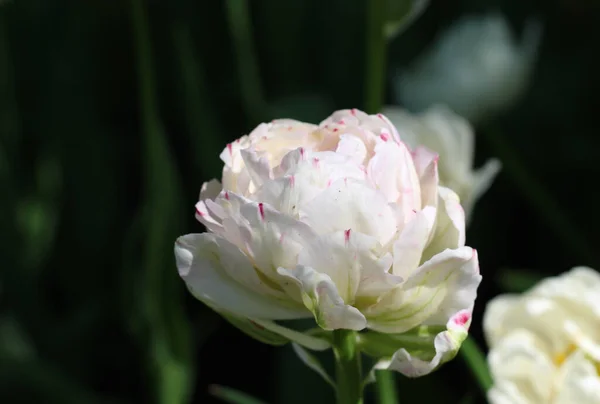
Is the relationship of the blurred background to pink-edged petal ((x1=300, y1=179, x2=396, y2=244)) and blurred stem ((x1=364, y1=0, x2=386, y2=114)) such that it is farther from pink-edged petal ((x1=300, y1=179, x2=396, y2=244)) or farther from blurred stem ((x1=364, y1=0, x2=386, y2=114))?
pink-edged petal ((x1=300, y1=179, x2=396, y2=244))

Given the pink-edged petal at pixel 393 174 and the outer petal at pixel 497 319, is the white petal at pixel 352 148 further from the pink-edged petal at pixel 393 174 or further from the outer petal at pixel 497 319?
the outer petal at pixel 497 319

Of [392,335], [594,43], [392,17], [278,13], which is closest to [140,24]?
[392,17]

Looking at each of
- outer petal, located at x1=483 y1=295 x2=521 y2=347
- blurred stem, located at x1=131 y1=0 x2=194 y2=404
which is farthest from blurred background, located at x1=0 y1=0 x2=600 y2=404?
outer petal, located at x1=483 y1=295 x2=521 y2=347

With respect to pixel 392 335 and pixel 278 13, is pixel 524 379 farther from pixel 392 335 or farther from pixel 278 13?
pixel 278 13

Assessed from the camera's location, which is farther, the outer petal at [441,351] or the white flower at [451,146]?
the white flower at [451,146]

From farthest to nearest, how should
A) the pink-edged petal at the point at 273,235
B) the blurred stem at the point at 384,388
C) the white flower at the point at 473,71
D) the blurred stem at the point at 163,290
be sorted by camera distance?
the white flower at the point at 473,71 < the blurred stem at the point at 163,290 < the blurred stem at the point at 384,388 < the pink-edged petal at the point at 273,235

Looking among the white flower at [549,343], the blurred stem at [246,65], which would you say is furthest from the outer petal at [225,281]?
the blurred stem at [246,65]
